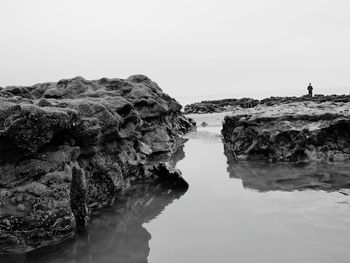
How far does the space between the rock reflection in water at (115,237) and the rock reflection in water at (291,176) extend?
4.04 metres

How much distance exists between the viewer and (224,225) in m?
10.3

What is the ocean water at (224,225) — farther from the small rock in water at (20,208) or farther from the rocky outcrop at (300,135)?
the rocky outcrop at (300,135)

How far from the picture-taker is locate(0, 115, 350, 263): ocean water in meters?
8.47

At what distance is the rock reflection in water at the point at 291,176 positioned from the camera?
14198 millimetres

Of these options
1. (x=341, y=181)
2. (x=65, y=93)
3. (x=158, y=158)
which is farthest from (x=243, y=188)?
(x=65, y=93)

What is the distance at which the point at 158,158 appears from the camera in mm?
23594

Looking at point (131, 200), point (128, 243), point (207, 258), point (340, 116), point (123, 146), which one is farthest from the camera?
point (340, 116)

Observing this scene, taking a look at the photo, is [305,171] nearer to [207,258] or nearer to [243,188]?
[243,188]

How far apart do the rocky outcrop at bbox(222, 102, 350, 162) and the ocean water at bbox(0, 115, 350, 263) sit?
3123 mm

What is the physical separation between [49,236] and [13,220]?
3.37 feet

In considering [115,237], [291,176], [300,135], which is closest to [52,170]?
[115,237]

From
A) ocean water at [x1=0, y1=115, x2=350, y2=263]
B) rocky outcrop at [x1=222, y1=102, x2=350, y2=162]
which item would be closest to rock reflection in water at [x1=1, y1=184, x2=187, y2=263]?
ocean water at [x1=0, y1=115, x2=350, y2=263]

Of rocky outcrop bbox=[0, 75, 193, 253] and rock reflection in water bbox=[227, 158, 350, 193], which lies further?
rock reflection in water bbox=[227, 158, 350, 193]

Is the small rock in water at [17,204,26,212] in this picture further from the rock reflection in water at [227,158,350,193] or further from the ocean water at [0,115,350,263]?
the rock reflection in water at [227,158,350,193]
